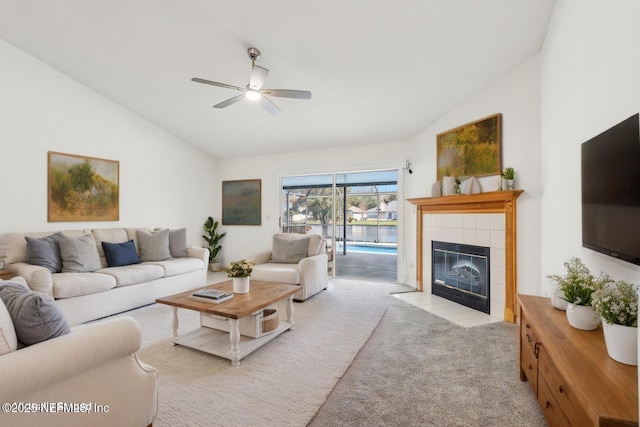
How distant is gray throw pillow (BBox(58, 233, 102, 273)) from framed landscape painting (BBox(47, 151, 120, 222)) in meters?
0.65

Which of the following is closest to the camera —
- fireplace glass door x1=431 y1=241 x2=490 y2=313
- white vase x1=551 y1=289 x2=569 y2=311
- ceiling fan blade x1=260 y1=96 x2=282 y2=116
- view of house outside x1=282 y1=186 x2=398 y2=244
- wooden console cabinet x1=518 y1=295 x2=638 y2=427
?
wooden console cabinet x1=518 y1=295 x2=638 y2=427

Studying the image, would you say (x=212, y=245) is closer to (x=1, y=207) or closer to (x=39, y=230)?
(x=39, y=230)

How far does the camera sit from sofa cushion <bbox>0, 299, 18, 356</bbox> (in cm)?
117

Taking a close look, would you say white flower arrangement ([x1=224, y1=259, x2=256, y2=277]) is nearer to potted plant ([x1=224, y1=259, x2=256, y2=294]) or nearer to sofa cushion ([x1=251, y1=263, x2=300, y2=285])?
potted plant ([x1=224, y1=259, x2=256, y2=294])

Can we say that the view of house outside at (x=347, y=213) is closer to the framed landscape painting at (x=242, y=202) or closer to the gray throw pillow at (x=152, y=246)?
the framed landscape painting at (x=242, y=202)

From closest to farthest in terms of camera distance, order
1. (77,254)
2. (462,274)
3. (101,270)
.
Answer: (77,254) < (101,270) < (462,274)

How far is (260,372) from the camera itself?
2285mm

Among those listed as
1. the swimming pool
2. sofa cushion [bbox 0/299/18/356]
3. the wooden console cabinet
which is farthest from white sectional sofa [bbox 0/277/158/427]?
the swimming pool

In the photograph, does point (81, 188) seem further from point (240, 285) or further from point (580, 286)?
point (580, 286)

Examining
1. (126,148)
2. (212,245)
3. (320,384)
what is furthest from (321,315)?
(126,148)

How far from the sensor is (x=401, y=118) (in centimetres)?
448

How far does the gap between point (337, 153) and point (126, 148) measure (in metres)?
3.61

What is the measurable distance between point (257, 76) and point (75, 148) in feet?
10.6

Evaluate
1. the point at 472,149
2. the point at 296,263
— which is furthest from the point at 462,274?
the point at 296,263
